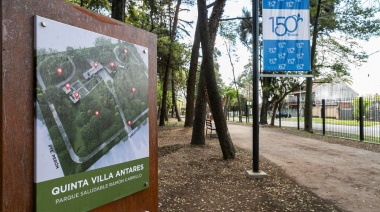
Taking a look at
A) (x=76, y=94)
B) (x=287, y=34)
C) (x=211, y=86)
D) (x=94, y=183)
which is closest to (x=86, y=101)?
(x=76, y=94)

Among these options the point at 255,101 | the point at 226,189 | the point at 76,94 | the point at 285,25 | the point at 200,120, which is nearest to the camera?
the point at 76,94

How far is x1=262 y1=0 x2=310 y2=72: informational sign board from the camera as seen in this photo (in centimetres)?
610

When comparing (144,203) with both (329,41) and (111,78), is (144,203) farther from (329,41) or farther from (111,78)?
(329,41)

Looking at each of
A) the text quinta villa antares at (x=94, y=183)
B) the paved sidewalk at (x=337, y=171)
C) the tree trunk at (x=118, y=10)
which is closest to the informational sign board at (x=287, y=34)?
the paved sidewalk at (x=337, y=171)

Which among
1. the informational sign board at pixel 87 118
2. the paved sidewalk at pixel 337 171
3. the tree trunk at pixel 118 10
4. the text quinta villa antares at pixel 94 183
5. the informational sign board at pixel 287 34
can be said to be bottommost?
the paved sidewalk at pixel 337 171

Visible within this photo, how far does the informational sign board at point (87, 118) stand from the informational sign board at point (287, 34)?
14.0 ft

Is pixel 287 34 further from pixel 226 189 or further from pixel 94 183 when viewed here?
pixel 94 183

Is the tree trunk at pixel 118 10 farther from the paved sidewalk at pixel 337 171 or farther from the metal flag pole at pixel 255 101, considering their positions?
the paved sidewalk at pixel 337 171

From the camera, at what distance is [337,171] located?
6777 mm

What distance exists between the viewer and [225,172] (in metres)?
6.50

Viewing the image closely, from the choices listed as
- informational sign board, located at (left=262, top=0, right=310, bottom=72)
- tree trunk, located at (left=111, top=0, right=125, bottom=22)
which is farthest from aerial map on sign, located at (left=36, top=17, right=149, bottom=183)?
tree trunk, located at (left=111, top=0, right=125, bottom=22)

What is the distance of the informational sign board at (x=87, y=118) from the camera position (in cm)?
183

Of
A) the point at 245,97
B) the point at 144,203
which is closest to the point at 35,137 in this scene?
the point at 144,203

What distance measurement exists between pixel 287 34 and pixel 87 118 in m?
5.19
